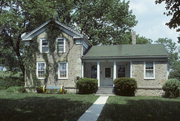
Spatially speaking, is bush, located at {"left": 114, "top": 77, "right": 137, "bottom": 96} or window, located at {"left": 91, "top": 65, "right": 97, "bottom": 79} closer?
bush, located at {"left": 114, "top": 77, "right": 137, "bottom": 96}

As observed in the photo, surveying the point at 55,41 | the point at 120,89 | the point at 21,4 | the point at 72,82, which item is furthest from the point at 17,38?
the point at 120,89

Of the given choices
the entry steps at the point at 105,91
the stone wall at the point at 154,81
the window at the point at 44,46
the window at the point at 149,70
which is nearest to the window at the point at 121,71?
the entry steps at the point at 105,91

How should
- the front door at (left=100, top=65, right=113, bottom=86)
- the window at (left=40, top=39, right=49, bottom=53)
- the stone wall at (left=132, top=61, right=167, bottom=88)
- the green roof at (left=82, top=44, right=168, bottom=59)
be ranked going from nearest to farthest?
the stone wall at (left=132, top=61, right=167, bottom=88) → the green roof at (left=82, top=44, right=168, bottom=59) → the window at (left=40, top=39, right=49, bottom=53) → the front door at (left=100, top=65, right=113, bottom=86)

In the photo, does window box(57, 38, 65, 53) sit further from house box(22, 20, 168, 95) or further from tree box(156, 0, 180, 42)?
tree box(156, 0, 180, 42)

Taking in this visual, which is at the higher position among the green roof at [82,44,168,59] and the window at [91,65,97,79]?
the green roof at [82,44,168,59]

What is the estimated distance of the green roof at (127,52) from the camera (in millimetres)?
22405

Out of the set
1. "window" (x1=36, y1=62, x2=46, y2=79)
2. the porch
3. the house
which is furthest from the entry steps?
"window" (x1=36, y1=62, x2=46, y2=79)

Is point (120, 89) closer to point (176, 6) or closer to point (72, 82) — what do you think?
point (72, 82)

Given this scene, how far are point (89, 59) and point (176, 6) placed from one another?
15.3 m

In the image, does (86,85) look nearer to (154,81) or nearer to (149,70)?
(149,70)

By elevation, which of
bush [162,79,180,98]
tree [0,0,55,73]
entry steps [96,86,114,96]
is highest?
tree [0,0,55,73]

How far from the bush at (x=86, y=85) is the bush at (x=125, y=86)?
221cm

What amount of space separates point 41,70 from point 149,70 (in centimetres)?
1166

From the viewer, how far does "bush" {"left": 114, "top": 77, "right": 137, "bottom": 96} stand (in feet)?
68.4
